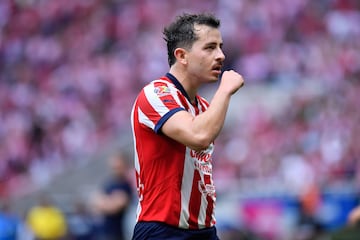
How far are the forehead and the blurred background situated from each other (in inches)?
243

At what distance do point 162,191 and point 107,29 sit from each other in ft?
62.6

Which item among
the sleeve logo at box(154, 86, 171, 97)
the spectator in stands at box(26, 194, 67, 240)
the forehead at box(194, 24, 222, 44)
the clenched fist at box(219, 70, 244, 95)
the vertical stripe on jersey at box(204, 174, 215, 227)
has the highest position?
the forehead at box(194, 24, 222, 44)

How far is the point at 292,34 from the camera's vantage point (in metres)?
19.0

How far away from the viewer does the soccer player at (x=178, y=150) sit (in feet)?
16.8

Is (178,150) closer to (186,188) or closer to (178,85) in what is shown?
(186,188)

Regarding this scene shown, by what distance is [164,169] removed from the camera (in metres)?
5.14

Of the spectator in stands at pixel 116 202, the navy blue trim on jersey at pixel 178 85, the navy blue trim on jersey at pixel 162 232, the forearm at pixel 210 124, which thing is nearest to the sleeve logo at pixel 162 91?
the navy blue trim on jersey at pixel 178 85

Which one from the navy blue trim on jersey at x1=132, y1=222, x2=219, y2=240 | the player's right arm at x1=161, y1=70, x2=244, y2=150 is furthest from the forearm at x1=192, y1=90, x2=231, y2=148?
the navy blue trim on jersey at x1=132, y1=222, x2=219, y2=240

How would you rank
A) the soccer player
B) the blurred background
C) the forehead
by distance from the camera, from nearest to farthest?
the soccer player < the forehead < the blurred background

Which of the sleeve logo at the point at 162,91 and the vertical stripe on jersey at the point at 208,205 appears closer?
the sleeve logo at the point at 162,91

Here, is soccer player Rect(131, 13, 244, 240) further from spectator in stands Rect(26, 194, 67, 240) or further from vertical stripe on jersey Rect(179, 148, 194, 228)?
spectator in stands Rect(26, 194, 67, 240)

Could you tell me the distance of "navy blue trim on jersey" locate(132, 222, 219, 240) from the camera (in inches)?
203

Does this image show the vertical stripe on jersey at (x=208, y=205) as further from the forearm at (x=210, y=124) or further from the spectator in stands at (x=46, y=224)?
the spectator in stands at (x=46, y=224)

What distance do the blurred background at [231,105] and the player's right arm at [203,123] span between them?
6.36 metres
